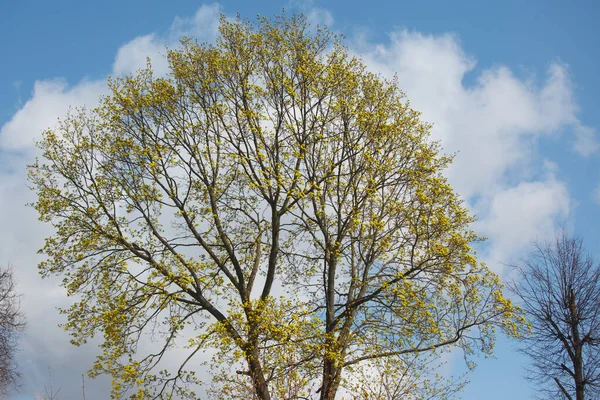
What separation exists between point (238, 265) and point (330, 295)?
10.3ft

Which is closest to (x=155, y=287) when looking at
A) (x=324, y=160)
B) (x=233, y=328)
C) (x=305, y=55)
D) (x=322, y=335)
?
(x=233, y=328)

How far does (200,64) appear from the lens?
18.5 m

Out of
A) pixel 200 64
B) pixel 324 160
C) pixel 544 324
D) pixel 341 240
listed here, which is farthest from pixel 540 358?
pixel 200 64

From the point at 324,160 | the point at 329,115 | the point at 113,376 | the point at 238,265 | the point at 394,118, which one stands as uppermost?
the point at 394,118

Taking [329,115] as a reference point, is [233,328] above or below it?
below

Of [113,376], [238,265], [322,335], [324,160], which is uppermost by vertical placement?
[324,160]

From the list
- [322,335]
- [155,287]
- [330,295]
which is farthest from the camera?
[330,295]

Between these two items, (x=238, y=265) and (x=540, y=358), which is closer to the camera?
(x=238, y=265)

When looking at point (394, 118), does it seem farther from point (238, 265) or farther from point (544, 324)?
point (544, 324)

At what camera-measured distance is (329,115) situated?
17.7 metres

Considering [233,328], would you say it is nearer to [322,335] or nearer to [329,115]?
[322,335]

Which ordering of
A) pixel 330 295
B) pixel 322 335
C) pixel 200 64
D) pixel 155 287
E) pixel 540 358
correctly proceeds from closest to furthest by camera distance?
pixel 322 335 → pixel 155 287 → pixel 330 295 → pixel 200 64 → pixel 540 358

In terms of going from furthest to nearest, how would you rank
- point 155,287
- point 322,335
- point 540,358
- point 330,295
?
point 540,358, point 330,295, point 155,287, point 322,335

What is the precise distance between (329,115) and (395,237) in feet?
15.1
